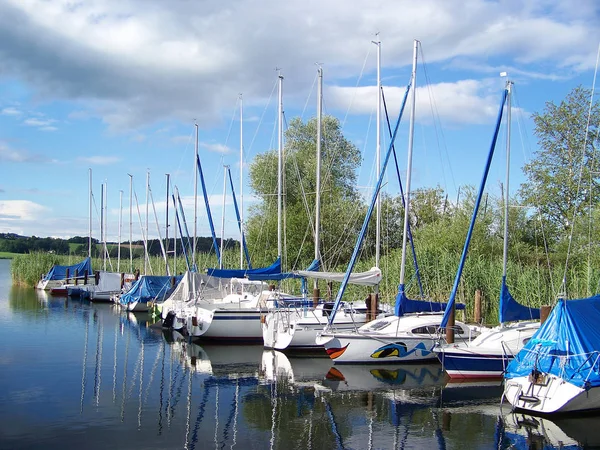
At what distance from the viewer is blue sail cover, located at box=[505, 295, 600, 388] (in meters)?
14.6

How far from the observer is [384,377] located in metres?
20.4

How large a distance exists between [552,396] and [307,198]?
125 ft

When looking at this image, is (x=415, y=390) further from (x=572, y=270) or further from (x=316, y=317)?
(x=572, y=270)

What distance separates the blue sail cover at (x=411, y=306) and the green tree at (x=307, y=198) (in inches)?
654

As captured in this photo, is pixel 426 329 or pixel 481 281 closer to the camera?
pixel 426 329

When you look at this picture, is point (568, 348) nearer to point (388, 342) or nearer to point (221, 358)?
point (388, 342)

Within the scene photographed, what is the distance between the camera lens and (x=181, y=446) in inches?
495

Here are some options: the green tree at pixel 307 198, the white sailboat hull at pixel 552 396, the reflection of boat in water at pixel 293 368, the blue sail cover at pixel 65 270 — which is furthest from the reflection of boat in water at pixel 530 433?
the blue sail cover at pixel 65 270

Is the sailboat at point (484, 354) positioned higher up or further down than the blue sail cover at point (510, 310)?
further down

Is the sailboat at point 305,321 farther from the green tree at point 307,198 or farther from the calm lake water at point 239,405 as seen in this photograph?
the green tree at point 307,198

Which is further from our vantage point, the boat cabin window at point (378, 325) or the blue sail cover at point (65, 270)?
the blue sail cover at point (65, 270)

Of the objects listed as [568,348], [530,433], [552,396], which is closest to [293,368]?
[552,396]

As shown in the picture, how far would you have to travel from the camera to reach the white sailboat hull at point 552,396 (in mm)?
14609

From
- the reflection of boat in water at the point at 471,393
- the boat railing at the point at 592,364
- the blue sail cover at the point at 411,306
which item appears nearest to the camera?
the boat railing at the point at 592,364
